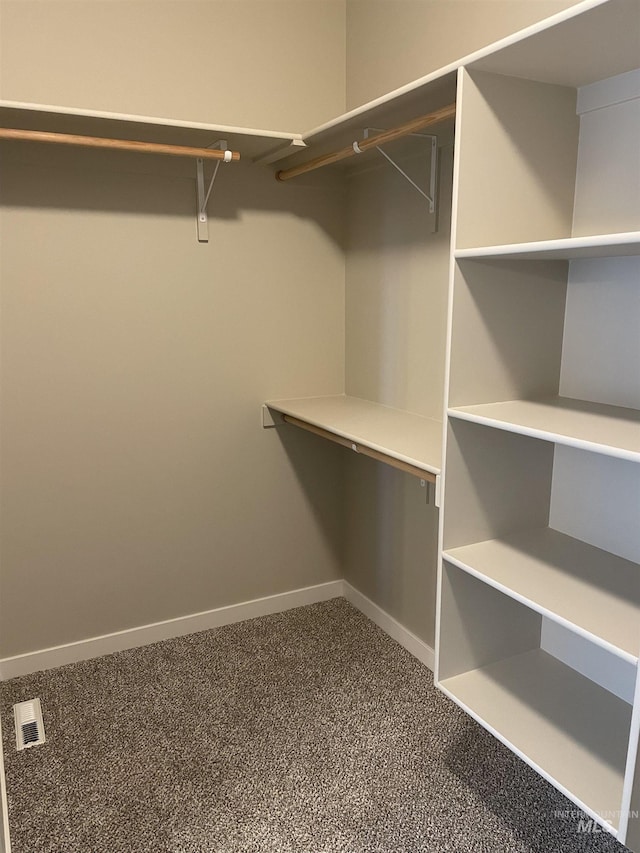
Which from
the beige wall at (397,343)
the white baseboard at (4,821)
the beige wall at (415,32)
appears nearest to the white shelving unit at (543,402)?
the beige wall at (415,32)

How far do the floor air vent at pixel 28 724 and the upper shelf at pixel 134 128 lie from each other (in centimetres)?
186

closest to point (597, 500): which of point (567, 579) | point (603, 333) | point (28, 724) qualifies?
point (567, 579)

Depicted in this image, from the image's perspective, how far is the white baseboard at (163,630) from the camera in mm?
2348

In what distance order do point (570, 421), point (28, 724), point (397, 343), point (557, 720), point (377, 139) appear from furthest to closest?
point (397, 343) < point (28, 724) < point (377, 139) < point (557, 720) < point (570, 421)

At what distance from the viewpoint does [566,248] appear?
1.17m

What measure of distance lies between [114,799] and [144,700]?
42 cm

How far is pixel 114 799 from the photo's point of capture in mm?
1762

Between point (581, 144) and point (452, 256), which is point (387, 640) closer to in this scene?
point (452, 256)

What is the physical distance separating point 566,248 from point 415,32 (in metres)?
1.35

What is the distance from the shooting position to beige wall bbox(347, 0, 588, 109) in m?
1.72

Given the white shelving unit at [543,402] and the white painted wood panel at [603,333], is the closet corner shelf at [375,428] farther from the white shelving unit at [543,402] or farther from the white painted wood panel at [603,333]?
the white painted wood panel at [603,333]

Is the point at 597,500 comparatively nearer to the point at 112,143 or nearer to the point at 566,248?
the point at 566,248

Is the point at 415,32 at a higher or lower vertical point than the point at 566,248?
higher

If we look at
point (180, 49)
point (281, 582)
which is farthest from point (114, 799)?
point (180, 49)
